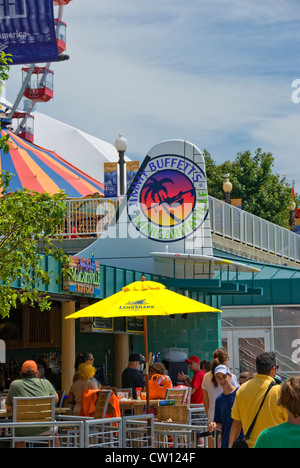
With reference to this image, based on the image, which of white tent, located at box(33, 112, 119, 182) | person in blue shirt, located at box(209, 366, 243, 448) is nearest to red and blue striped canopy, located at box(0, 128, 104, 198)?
person in blue shirt, located at box(209, 366, 243, 448)

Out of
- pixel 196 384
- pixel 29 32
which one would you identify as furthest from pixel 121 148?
pixel 196 384

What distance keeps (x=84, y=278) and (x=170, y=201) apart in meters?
5.07

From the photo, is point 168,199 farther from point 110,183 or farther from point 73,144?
point 73,144

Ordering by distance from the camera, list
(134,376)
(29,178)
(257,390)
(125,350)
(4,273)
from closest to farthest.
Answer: (257,390) → (4,273) → (134,376) → (125,350) → (29,178)

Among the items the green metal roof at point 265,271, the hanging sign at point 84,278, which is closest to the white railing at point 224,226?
the green metal roof at point 265,271

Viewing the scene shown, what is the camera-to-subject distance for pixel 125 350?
71.0 ft

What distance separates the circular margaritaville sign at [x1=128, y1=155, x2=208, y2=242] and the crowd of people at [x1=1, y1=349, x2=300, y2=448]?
24.4 ft

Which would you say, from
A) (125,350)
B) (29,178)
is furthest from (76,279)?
(29,178)

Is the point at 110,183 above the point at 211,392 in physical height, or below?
above

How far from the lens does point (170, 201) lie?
2206 cm
